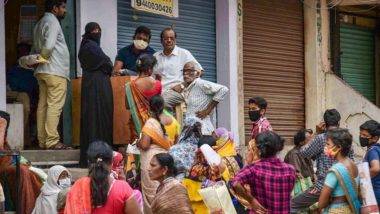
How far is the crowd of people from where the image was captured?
693 cm

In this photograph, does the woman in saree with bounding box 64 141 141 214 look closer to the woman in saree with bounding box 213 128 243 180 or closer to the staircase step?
the woman in saree with bounding box 213 128 243 180

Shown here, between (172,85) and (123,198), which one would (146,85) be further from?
(123,198)

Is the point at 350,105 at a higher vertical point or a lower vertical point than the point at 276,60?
lower

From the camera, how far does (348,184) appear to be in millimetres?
7527

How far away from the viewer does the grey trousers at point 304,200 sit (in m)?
9.60

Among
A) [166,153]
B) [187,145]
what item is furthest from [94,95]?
[166,153]

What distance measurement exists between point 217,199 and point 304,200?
7.11 feet

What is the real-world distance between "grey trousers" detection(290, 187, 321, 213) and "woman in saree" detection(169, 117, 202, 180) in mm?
1259

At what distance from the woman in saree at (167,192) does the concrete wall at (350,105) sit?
861 cm

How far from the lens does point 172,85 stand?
11055 millimetres

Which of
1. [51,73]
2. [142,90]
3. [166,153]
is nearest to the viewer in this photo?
[166,153]

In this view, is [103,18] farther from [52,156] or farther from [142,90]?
[52,156]

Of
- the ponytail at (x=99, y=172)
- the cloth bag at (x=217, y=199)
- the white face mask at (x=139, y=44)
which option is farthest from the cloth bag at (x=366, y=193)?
the white face mask at (x=139, y=44)

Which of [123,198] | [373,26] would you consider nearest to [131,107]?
[123,198]
